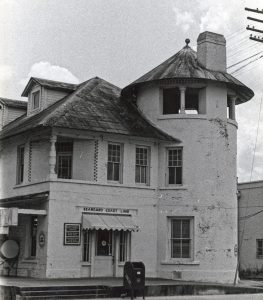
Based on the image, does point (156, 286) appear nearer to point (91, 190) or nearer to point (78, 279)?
point (78, 279)

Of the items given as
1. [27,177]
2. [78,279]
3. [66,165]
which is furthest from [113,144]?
[78,279]

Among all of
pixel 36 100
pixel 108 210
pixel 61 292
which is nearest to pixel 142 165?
pixel 108 210

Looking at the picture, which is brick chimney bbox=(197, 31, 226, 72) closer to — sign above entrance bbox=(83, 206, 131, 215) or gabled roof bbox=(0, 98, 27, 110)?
sign above entrance bbox=(83, 206, 131, 215)

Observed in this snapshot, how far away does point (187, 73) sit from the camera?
93.4ft

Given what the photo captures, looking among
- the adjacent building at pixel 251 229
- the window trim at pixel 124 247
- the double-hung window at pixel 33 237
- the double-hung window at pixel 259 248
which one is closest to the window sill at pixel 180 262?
the window trim at pixel 124 247

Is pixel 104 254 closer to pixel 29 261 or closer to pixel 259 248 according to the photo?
pixel 29 261

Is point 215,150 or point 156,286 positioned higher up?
point 215,150

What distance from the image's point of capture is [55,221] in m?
25.5

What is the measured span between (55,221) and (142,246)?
4519 mm

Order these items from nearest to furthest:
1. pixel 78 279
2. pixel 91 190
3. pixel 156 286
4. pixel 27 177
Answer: pixel 156 286, pixel 78 279, pixel 91 190, pixel 27 177

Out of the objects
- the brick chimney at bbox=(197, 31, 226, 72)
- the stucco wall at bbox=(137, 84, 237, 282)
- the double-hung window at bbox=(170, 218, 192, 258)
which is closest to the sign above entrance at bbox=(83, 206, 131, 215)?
the stucco wall at bbox=(137, 84, 237, 282)

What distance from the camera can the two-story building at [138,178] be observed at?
86.0 feet

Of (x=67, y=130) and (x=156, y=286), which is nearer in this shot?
(x=156, y=286)

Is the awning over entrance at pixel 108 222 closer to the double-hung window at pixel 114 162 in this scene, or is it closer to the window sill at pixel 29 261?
the double-hung window at pixel 114 162
